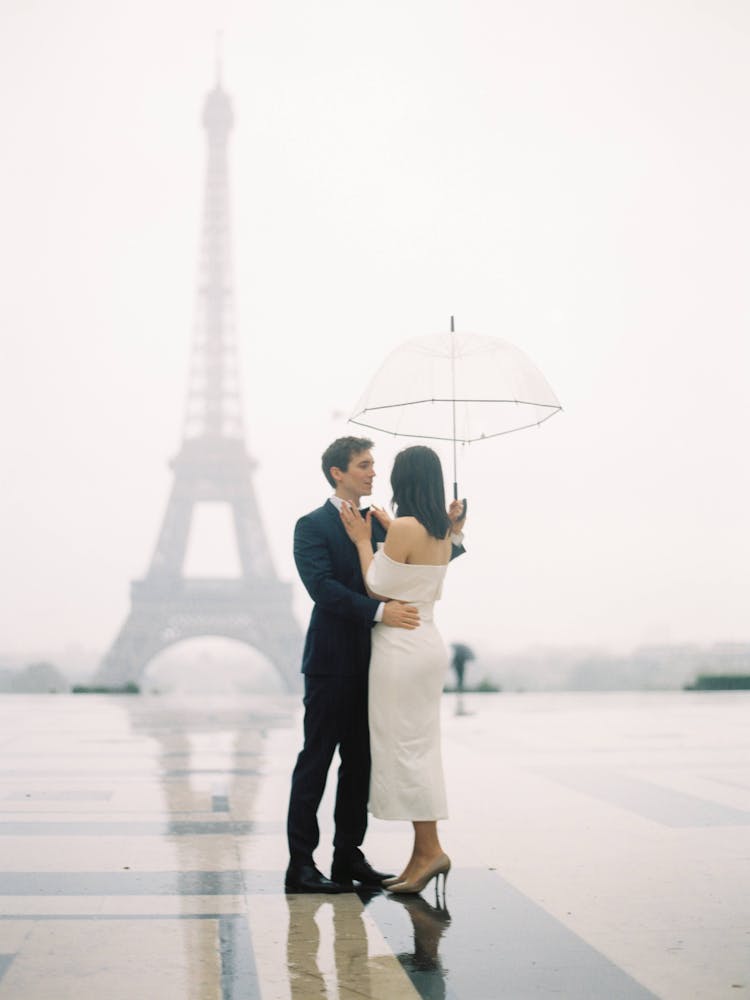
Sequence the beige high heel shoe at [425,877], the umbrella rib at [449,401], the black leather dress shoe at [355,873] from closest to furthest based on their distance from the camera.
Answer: the beige high heel shoe at [425,877] < the black leather dress shoe at [355,873] < the umbrella rib at [449,401]

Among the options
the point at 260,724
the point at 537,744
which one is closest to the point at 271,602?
the point at 260,724

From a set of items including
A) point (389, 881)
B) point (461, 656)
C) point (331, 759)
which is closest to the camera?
point (389, 881)

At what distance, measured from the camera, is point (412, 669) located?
4.47 m

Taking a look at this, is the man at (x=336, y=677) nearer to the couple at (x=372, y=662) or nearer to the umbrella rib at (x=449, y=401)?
the couple at (x=372, y=662)

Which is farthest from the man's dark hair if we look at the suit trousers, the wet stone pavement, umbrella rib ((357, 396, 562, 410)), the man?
the wet stone pavement

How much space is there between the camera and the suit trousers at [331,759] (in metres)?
4.63

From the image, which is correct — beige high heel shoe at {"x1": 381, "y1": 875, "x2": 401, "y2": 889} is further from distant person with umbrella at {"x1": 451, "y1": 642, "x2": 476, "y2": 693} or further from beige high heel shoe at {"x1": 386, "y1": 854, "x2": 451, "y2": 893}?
distant person with umbrella at {"x1": 451, "y1": 642, "x2": 476, "y2": 693}

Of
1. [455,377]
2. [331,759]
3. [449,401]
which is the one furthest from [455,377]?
[331,759]

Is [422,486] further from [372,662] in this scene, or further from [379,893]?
[379,893]

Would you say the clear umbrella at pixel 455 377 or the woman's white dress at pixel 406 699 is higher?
the clear umbrella at pixel 455 377

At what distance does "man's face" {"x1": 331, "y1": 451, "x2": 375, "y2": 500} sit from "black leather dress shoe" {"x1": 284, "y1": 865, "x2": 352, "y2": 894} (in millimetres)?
1336

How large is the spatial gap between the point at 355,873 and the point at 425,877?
30 centimetres

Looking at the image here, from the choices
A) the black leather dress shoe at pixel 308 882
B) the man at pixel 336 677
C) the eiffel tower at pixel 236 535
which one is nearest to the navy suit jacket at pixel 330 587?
the man at pixel 336 677

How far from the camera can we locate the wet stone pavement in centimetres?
332
